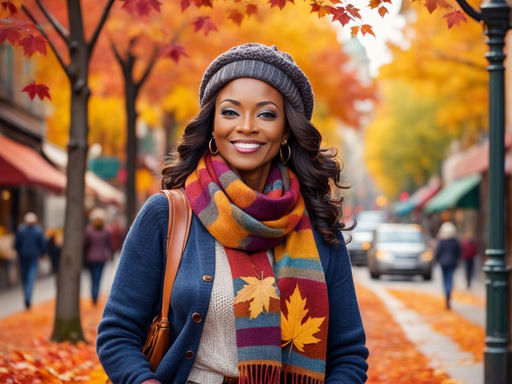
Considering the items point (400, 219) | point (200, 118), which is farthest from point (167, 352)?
point (400, 219)

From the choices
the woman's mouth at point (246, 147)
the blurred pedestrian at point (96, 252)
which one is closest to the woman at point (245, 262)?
the woman's mouth at point (246, 147)

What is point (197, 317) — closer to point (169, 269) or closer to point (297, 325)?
point (169, 269)

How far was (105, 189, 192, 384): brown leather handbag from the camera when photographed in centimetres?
288

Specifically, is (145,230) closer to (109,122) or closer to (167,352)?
(167,352)

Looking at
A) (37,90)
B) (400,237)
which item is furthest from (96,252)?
(400,237)

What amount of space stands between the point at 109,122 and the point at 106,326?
36867mm

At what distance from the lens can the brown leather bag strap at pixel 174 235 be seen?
2.88 m

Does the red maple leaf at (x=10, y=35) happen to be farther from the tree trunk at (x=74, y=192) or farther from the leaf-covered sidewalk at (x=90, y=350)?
the tree trunk at (x=74, y=192)

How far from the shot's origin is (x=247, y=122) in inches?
120

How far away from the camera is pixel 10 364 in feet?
20.7

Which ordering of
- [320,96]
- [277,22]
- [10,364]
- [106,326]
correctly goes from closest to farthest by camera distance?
[106,326] → [10,364] → [277,22] → [320,96]

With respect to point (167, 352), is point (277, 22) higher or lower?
higher

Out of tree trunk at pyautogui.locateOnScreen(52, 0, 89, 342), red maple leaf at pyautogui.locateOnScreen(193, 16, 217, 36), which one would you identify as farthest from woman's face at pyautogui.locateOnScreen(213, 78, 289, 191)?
tree trunk at pyautogui.locateOnScreen(52, 0, 89, 342)

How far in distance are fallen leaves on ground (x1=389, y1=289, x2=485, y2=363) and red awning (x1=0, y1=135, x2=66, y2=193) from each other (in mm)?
8763
